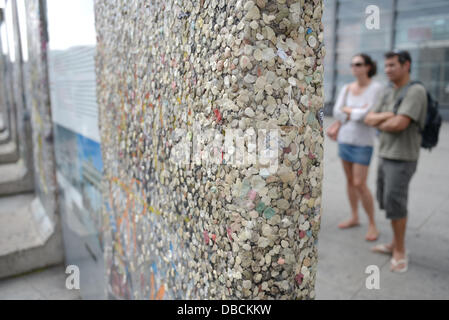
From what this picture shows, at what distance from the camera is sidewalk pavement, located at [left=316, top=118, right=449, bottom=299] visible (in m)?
3.18

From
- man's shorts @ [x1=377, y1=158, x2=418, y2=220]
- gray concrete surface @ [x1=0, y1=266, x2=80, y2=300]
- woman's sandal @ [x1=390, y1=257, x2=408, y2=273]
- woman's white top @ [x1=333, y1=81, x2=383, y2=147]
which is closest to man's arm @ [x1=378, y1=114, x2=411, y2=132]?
man's shorts @ [x1=377, y1=158, x2=418, y2=220]

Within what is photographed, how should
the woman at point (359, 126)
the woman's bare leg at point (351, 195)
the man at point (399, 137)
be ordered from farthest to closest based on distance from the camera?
1. the woman's bare leg at point (351, 195)
2. the woman at point (359, 126)
3. the man at point (399, 137)

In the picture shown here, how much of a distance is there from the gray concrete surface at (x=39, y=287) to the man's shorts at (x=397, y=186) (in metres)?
3.01

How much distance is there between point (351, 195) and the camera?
436 cm

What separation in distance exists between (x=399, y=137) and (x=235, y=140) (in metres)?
2.55

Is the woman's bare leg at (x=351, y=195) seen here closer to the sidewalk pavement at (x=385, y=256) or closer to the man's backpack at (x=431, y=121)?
the sidewalk pavement at (x=385, y=256)

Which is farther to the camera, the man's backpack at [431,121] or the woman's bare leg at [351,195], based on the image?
the woman's bare leg at [351,195]

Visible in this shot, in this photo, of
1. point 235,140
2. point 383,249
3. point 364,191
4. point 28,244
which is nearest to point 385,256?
point 383,249

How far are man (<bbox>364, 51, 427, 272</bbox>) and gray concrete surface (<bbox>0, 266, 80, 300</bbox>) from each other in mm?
3033

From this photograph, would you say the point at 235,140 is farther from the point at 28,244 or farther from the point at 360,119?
the point at 28,244

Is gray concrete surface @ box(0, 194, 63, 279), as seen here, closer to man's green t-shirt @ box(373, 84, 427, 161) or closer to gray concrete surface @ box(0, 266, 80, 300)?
gray concrete surface @ box(0, 266, 80, 300)

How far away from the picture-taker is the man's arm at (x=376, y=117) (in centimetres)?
338

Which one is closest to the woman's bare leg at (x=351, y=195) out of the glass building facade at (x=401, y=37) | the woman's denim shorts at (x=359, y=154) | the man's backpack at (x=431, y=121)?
the woman's denim shorts at (x=359, y=154)
